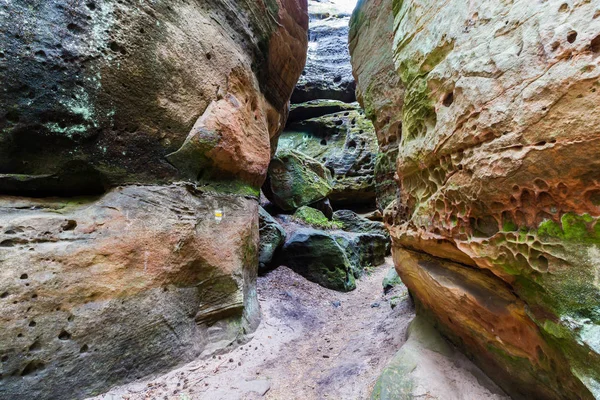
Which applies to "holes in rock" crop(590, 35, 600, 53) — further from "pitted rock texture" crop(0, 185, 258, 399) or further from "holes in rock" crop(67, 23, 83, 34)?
"holes in rock" crop(67, 23, 83, 34)

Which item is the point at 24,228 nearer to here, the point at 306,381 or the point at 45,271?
the point at 45,271

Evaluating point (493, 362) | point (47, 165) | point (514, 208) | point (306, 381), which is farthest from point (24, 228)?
point (493, 362)

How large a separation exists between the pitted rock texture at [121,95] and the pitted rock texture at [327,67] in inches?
627

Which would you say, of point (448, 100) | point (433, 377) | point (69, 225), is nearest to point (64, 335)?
point (69, 225)

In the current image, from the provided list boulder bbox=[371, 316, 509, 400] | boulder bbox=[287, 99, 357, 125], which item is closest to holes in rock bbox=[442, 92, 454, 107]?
boulder bbox=[371, 316, 509, 400]

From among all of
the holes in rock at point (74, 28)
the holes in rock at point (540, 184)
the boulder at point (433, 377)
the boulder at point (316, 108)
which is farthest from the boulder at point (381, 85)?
the boulder at point (316, 108)

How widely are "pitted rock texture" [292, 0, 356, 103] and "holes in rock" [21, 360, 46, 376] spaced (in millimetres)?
19803

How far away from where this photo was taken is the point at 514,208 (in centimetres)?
199

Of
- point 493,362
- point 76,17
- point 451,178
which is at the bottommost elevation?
point 493,362

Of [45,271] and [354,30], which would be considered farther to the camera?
[354,30]

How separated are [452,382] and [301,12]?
774 centimetres

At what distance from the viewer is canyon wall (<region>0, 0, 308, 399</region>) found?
2818 mm

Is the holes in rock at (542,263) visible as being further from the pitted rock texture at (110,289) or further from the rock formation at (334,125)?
the rock formation at (334,125)

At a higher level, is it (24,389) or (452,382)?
(452,382)
